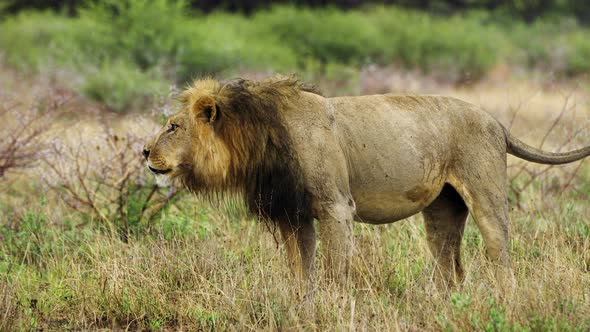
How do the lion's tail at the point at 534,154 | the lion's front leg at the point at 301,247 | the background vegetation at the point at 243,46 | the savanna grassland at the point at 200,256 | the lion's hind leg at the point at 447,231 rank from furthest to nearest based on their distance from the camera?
the background vegetation at the point at 243,46 → the lion's hind leg at the point at 447,231 → the lion's tail at the point at 534,154 → the lion's front leg at the point at 301,247 → the savanna grassland at the point at 200,256

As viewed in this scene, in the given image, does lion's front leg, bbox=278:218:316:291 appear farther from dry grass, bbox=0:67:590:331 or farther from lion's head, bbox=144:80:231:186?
lion's head, bbox=144:80:231:186

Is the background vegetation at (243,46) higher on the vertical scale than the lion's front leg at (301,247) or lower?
lower

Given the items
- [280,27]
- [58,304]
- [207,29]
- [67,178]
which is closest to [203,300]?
[58,304]

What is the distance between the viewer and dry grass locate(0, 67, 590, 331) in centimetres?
464

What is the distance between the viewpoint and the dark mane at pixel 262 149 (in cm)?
495

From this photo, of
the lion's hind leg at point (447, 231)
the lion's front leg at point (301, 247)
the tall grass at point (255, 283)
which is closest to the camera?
the tall grass at point (255, 283)

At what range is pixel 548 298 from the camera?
466 cm

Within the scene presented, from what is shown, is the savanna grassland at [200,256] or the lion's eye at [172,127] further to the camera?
the lion's eye at [172,127]

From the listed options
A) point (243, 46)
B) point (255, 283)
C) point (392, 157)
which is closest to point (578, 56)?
point (243, 46)

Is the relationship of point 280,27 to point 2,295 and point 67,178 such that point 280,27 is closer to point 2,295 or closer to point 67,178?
point 67,178

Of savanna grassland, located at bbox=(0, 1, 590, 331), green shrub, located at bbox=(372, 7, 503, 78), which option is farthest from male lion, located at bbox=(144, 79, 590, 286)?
green shrub, located at bbox=(372, 7, 503, 78)

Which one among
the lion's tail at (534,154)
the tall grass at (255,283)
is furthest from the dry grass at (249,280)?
the lion's tail at (534,154)

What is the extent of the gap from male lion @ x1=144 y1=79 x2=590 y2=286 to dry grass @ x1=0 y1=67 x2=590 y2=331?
25cm

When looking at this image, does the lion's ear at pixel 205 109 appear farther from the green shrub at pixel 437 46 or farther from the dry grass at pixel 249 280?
the green shrub at pixel 437 46
